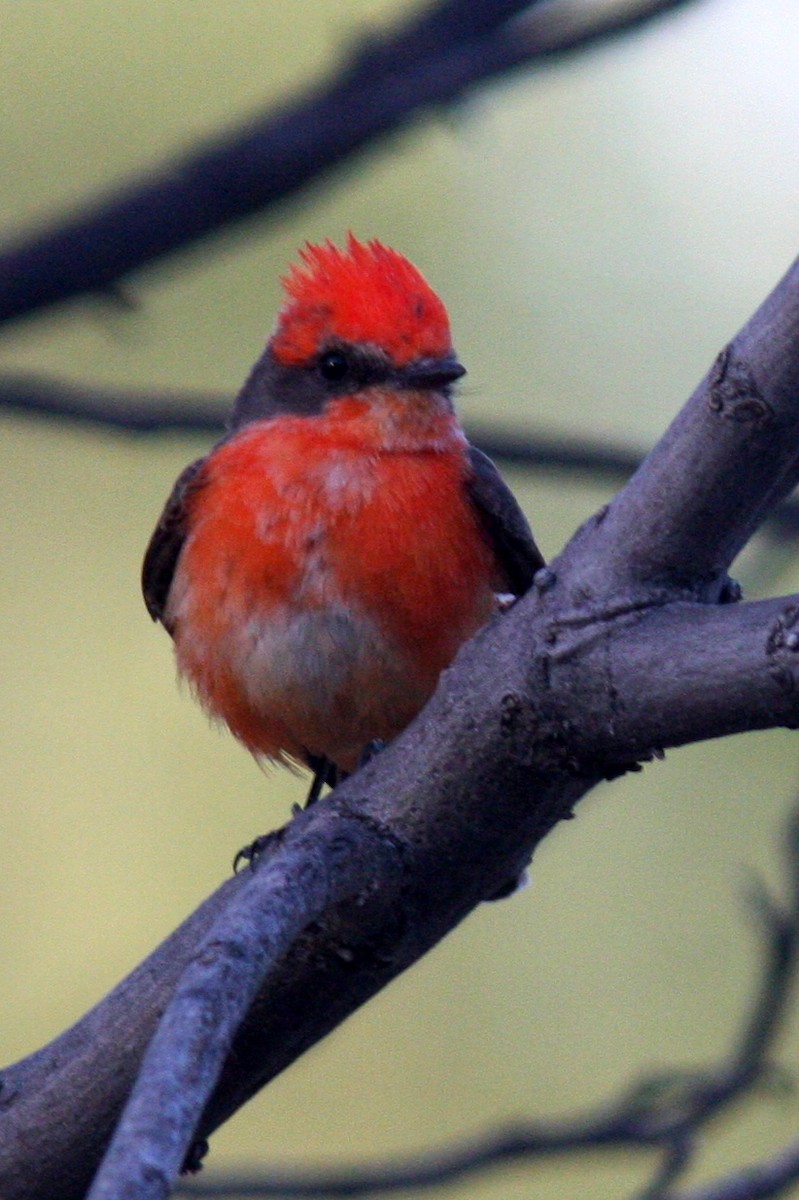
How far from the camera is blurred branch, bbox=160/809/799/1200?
14.5 ft

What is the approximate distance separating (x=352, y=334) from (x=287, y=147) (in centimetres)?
125

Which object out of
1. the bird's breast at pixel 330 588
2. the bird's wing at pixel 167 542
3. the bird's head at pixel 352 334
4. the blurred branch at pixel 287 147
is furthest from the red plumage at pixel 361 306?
the blurred branch at pixel 287 147

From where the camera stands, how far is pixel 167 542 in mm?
5734

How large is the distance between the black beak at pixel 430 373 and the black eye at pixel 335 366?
22cm

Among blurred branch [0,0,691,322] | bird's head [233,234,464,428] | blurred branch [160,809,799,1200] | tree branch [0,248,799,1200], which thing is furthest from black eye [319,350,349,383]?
tree branch [0,248,799,1200]

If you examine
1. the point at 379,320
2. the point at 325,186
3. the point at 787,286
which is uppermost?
the point at 379,320

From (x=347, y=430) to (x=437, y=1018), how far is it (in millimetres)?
4619

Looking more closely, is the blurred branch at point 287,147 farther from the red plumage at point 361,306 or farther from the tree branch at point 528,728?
the tree branch at point 528,728

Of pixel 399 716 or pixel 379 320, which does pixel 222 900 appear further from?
pixel 379 320

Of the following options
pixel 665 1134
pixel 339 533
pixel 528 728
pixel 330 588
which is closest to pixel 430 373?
pixel 339 533

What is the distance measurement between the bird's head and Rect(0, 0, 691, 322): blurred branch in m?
1.08

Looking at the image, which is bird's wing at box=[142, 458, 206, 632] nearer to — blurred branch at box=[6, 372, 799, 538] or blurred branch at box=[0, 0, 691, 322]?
blurred branch at box=[6, 372, 799, 538]

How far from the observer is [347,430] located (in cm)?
537

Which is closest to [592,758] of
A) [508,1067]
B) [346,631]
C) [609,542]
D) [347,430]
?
[609,542]
